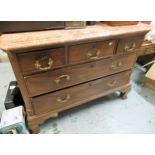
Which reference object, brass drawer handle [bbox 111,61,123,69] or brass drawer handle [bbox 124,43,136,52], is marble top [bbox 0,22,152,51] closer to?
brass drawer handle [bbox 124,43,136,52]

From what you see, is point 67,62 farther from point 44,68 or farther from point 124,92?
point 124,92

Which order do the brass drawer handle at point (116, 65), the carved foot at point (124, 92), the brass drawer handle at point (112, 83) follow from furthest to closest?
the carved foot at point (124, 92) → the brass drawer handle at point (112, 83) → the brass drawer handle at point (116, 65)

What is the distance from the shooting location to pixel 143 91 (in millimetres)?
1822

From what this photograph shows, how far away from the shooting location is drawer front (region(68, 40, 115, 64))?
0.95m

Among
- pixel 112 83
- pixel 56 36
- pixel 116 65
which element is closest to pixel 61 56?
pixel 56 36

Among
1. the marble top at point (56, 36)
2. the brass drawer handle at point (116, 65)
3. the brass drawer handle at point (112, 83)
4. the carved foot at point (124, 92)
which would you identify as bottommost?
the carved foot at point (124, 92)

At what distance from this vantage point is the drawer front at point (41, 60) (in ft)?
2.67

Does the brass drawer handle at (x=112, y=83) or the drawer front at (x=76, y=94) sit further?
the brass drawer handle at (x=112, y=83)

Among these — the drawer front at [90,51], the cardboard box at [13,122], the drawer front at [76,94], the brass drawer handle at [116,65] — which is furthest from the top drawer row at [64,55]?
the cardboard box at [13,122]

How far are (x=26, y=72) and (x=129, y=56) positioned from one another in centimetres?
91

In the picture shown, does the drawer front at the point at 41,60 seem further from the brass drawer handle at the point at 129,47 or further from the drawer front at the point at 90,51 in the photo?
the brass drawer handle at the point at 129,47

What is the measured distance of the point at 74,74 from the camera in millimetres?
1067

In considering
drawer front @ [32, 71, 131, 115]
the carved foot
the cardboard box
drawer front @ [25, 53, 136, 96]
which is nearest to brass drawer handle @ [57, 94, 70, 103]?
drawer front @ [32, 71, 131, 115]
